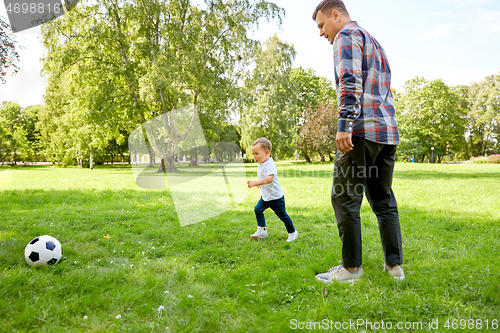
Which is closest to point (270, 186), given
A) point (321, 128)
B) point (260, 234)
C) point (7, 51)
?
point (260, 234)

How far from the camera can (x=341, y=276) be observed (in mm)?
2799

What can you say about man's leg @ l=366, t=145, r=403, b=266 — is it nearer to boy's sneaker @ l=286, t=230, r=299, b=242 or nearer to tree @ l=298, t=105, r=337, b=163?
boy's sneaker @ l=286, t=230, r=299, b=242

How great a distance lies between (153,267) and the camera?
3205 mm

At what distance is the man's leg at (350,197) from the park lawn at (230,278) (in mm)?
334

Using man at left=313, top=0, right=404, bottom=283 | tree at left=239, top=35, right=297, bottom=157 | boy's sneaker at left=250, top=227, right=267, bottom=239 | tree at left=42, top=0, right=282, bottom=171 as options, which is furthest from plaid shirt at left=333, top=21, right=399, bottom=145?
tree at left=239, top=35, right=297, bottom=157

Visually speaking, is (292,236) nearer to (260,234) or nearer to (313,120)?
(260,234)

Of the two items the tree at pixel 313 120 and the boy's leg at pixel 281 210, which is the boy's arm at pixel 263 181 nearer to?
the boy's leg at pixel 281 210

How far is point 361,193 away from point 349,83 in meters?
1.08

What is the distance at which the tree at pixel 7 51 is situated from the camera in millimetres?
5652

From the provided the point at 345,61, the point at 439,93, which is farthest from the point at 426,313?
the point at 439,93

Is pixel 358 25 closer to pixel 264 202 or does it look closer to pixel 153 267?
pixel 264 202

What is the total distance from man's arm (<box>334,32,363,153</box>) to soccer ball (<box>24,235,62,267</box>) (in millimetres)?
3485

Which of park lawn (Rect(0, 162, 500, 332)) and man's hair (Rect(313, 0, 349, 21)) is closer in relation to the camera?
park lawn (Rect(0, 162, 500, 332))

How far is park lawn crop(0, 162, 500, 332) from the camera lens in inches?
86.4
